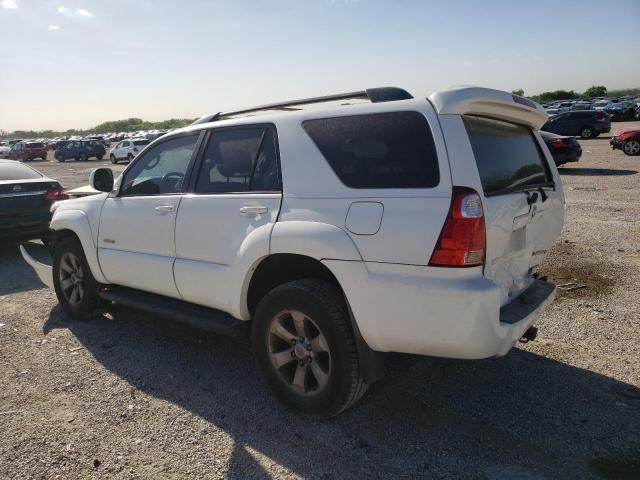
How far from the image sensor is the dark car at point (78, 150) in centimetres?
3988

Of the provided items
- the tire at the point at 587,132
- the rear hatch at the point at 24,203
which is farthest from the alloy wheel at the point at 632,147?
the rear hatch at the point at 24,203

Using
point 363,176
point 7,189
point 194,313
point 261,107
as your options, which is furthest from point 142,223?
point 7,189

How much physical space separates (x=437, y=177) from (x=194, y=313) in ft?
6.92

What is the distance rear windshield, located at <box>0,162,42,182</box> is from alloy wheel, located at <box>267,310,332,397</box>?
6.72 m

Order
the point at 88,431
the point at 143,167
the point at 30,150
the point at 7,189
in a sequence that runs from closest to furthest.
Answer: the point at 88,431
the point at 143,167
the point at 7,189
the point at 30,150

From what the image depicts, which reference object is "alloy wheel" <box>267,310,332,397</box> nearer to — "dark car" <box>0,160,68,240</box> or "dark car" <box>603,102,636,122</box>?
"dark car" <box>0,160,68,240</box>

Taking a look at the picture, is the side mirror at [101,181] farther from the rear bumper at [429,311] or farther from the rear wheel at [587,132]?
the rear wheel at [587,132]

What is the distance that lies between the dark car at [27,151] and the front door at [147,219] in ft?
139

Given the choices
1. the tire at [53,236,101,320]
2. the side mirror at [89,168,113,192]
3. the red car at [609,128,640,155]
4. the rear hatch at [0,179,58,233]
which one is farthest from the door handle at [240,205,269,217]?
the red car at [609,128,640,155]

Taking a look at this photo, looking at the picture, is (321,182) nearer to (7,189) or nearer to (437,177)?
(437,177)

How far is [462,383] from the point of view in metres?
3.64

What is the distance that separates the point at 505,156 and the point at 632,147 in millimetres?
19421

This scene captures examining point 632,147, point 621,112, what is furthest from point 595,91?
point 632,147

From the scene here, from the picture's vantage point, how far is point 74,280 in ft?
16.7
